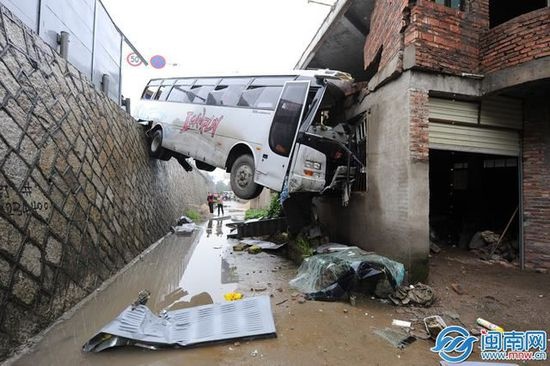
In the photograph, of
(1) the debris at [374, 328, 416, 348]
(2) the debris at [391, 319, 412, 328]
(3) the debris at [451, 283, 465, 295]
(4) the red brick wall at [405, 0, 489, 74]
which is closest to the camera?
(1) the debris at [374, 328, 416, 348]

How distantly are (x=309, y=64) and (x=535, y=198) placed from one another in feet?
25.2

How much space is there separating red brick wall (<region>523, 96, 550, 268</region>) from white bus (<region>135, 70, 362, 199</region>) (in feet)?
11.0

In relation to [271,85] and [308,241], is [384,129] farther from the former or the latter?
[308,241]

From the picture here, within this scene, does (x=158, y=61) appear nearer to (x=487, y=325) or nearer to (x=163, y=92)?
(x=163, y=92)

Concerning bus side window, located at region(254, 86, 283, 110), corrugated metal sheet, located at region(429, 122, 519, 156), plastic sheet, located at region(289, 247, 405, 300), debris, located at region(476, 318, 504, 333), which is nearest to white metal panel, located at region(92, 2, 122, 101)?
bus side window, located at region(254, 86, 283, 110)

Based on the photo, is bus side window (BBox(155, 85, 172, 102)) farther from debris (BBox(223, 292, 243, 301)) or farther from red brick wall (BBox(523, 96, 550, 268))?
red brick wall (BBox(523, 96, 550, 268))

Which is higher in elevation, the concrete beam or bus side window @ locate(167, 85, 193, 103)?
bus side window @ locate(167, 85, 193, 103)

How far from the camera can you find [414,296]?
484cm

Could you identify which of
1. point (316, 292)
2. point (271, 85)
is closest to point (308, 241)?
point (316, 292)

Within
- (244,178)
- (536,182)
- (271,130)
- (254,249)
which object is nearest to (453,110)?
(536,182)

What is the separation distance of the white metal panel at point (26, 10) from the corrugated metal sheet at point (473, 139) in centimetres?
690

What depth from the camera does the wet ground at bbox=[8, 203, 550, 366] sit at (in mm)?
3381

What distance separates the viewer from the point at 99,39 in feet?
26.5

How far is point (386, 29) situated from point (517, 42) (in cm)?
231
